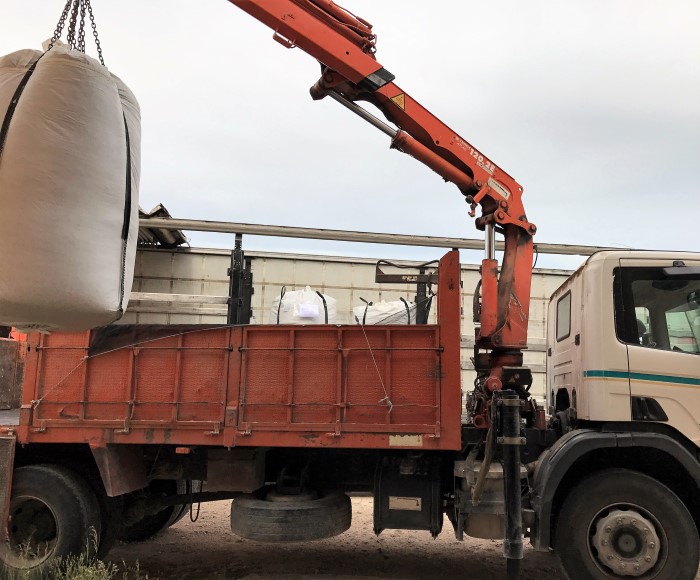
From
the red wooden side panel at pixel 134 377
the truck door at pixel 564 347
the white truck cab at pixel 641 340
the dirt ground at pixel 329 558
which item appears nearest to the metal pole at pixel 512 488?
the white truck cab at pixel 641 340

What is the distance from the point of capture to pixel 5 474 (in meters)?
4.46

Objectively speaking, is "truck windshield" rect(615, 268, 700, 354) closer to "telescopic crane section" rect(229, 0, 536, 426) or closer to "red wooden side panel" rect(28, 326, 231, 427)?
"telescopic crane section" rect(229, 0, 536, 426)

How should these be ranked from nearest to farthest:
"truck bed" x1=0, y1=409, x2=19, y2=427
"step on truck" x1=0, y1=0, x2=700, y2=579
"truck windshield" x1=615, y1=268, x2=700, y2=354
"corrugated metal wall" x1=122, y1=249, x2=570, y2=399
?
"step on truck" x1=0, y1=0, x2=700, y2=579, "truck windshield" x1=615, y1=268, x2=700, y2=354, "truck bed" x1=0, y1=409, x2=19, y2=427, "corrugated metal wall" x1=122, y1=249, x2=570, y2=399

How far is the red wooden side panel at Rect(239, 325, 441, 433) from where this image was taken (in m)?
4.31

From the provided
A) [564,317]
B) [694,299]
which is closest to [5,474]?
[564,317]

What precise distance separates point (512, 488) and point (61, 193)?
10.3 feet

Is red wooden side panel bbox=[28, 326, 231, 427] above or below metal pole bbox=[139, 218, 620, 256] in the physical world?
below

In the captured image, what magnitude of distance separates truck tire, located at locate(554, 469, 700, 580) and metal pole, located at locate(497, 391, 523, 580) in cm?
48

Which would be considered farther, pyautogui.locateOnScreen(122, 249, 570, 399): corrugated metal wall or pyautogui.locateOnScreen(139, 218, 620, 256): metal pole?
pyautogui.locateOnScreen(122, 249, 570, 399): corrugated metal wall

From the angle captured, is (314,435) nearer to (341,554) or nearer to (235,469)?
(235,469)

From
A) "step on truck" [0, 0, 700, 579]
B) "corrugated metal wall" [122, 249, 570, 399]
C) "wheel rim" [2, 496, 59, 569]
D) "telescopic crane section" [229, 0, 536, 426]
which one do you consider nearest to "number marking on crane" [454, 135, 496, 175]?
"telescopic crane section" [229, 0, 536, 426]

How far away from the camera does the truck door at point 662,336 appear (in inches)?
163

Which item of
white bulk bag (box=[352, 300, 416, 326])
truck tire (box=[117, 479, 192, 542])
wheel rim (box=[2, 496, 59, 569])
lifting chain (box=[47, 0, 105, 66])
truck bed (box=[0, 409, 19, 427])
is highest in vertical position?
lifting chain (box=[47, 0, 105, 66])

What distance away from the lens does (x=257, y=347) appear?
14.7 feet
